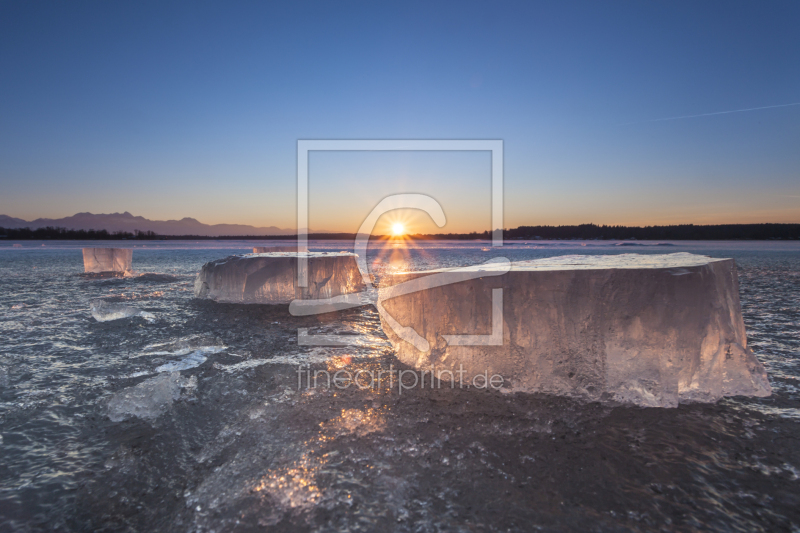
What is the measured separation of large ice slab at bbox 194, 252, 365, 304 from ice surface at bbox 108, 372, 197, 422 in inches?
128

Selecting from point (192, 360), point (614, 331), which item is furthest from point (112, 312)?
point (614, 331)

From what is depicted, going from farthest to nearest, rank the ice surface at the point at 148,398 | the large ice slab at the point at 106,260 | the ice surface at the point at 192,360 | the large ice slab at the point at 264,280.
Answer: the large ice slab at the point at 106,260
the large ice slab at the point at 264,280
the ice surface at the point at 192,360
the ice surface at the point at 148,398

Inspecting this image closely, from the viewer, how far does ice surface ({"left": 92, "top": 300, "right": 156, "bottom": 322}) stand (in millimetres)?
4988

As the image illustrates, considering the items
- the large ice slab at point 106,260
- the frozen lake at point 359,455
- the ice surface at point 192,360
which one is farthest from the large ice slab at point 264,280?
the large ice slab at point 106,260

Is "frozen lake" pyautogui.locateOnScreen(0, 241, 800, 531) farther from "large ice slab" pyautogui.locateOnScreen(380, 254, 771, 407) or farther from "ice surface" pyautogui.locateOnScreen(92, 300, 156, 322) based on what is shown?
"ice surface" pyautogui.locateOnScreen(92, 300, 156, 322)

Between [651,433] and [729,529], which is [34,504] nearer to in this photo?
[729,529]

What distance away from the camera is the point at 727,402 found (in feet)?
8.23

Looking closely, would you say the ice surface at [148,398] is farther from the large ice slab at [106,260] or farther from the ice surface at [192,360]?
the large ice slab at [106,260]

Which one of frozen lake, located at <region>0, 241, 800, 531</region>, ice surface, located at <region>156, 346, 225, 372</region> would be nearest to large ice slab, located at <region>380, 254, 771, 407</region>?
frozen lake, located at <region>0, 241, 800, 531</region>

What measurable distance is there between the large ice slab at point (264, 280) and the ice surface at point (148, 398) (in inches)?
128

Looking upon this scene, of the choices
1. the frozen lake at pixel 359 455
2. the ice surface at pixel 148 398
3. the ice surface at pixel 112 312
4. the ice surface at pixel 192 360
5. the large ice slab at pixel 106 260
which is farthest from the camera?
the large ice slab at pixel 106 260

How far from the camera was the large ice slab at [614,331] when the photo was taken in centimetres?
245

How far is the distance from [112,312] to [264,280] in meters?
2.02

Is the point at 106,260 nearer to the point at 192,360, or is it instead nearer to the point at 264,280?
the point at 264,280
